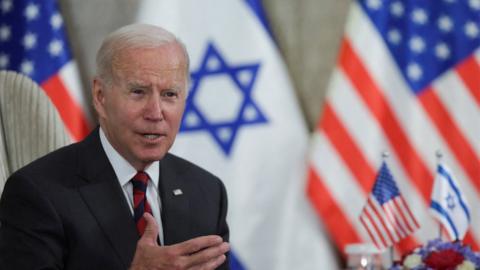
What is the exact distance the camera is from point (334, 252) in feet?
18.4

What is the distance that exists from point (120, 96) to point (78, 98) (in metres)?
2.96

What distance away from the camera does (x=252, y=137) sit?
5582 mm

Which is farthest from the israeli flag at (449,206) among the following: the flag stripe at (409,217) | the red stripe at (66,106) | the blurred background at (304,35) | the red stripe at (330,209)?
the red stripe at (66,106)

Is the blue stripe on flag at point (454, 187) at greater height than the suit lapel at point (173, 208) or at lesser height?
lesser

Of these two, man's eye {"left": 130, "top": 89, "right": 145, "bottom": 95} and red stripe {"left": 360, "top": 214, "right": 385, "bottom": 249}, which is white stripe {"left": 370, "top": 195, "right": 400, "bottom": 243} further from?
man's eye {"left": 130, "top": 89, "right": 145, "bottom": 95}

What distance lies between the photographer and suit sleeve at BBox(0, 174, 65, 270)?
248cm

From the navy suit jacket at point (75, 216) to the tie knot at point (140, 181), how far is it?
6 cm

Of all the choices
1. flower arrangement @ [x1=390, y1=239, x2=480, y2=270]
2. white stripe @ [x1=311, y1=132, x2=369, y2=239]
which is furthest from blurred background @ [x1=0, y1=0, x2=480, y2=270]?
flower arrangement @ [x1=390, y1=239, x2=480, y2=270]

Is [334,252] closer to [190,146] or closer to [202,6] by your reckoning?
[190,146]

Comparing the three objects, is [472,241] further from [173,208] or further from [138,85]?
[138,85]

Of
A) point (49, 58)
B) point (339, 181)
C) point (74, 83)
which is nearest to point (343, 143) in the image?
point (339, 181)

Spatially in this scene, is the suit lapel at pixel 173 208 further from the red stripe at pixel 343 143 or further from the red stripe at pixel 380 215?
the red stripe at pixel 343 143

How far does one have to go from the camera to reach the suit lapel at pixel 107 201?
8.52ft

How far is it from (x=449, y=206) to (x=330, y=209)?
1053mm
